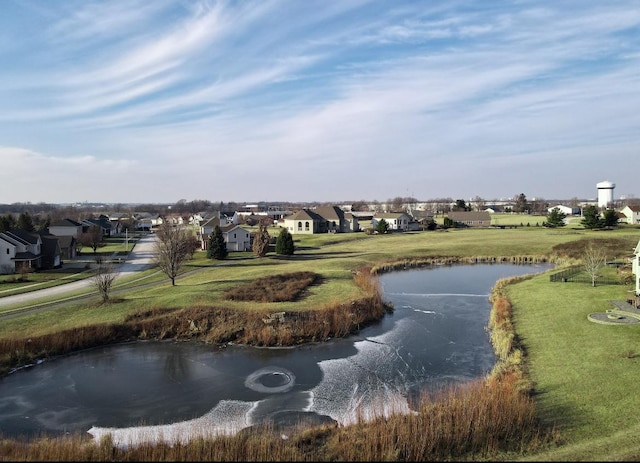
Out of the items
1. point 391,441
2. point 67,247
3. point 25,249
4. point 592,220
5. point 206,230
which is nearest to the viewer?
point 391,441

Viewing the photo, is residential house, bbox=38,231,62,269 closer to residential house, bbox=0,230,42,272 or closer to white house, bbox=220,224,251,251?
residential house, bbox=0,230,42,272

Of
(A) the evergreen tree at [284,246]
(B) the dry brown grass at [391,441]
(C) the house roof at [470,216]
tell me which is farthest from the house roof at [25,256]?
(C) the house roof at [470,216]

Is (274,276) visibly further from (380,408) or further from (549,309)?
(380,408)

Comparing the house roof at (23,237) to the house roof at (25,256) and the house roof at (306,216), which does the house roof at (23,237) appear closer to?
the house roof at (25,256)

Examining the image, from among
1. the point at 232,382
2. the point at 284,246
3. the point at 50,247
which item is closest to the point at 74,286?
the point at 50,247

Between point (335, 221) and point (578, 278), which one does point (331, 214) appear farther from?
point (578, 278)

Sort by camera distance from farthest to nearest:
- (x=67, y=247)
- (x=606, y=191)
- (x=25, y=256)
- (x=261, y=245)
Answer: (x=606, y=191) → (x=67, y=247) → (x=261, y=245) → (x=25, y=256)

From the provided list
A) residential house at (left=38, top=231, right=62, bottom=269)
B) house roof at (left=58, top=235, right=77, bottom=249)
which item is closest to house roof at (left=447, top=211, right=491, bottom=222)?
house roof at (left=58, top=235, right=77, bottom=249)
